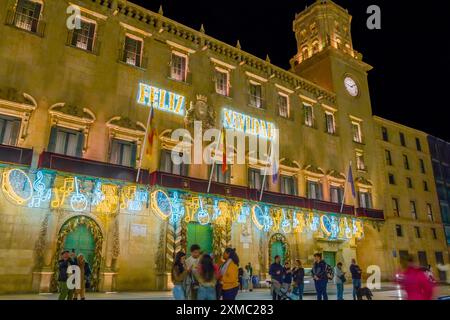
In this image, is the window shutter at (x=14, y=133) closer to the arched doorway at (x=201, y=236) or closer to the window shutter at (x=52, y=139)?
the window shutter at (x=52, y=139)

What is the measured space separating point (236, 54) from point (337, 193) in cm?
1521

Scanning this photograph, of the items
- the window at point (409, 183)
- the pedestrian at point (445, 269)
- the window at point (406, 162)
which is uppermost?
the window at point (406, 162)

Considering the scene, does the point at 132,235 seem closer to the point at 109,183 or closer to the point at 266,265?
the point at 109,183

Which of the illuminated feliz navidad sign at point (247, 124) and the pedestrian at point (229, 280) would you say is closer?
the pedestrian at point (229, 280)

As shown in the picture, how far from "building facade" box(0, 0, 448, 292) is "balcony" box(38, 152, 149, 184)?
53 millimetres

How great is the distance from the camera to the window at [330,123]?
108 feet

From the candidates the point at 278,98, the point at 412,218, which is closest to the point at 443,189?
the point at 412,218

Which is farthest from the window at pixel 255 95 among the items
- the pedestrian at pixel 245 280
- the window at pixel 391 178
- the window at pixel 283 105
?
the window at pixel 391 178

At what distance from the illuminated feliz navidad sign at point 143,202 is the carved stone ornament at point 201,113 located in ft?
18.4

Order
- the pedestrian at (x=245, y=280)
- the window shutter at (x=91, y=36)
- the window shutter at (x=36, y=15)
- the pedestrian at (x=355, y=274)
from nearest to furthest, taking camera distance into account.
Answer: the pedestrian at (x=355, y=274) → the window shutter at (x=36, y=15) → the pedestrian at (x=245, y=280) → the window shutter at (x=91, y=36)

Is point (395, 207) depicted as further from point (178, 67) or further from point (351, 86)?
point (178, 67)

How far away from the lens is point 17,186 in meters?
16.2

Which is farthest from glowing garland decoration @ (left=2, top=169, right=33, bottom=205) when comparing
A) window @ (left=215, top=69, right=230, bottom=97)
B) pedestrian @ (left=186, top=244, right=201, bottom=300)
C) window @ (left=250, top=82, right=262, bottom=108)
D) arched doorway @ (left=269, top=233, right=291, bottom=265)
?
window @ (left=250, top=82, right=262, bottom=108)

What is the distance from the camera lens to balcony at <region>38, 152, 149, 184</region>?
650 inches
